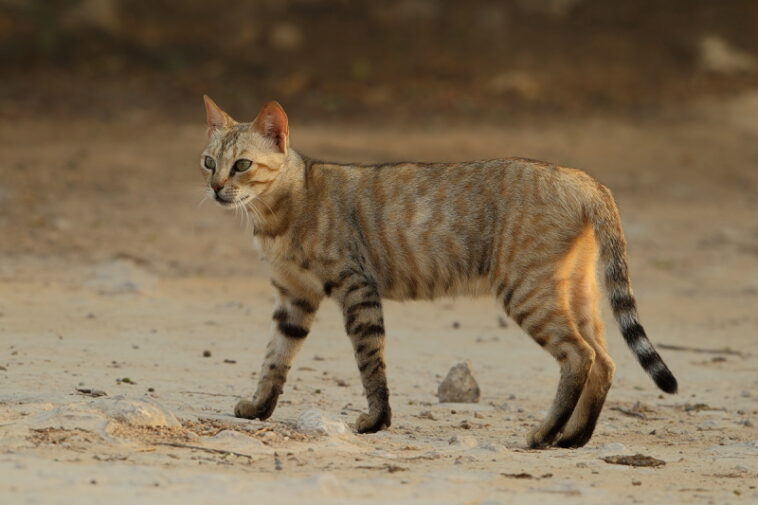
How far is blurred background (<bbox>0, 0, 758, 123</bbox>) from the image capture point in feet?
61.5

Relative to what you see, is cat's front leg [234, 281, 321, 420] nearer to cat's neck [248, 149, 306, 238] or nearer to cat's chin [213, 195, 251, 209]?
cat's neck [248, 149, 306, 238]

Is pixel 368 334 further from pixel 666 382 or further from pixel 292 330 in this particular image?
pixel 666 382

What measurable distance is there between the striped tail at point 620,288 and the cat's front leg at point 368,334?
1.22 meters

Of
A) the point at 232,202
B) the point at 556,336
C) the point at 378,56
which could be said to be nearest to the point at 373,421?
the point at 556,336

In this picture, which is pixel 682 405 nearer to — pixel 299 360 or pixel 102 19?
pixel 299 360

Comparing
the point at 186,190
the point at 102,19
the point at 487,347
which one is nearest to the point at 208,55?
the point at 102,19

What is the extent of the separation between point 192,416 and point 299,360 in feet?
7.22

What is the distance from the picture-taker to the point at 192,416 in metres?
6.27

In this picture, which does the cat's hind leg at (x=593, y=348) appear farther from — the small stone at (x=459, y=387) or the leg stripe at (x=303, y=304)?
the leg stripe at (x=303, y=304)

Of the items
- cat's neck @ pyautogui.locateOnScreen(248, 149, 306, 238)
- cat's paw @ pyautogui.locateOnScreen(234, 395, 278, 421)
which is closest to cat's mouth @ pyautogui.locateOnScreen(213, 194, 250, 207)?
cat's neck @ pyautogui.locateOnScreen(248, 149, 306, 238)

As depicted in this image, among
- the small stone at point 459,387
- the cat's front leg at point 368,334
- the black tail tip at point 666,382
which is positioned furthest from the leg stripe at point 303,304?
the black tail tip at point 666,382

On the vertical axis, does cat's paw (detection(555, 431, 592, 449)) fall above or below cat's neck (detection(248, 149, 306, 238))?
below

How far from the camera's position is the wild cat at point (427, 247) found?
261 inches

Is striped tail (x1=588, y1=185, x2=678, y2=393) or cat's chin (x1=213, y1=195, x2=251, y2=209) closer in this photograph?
striped tail (x1=588, y1=185, x2=678, y2=393)
